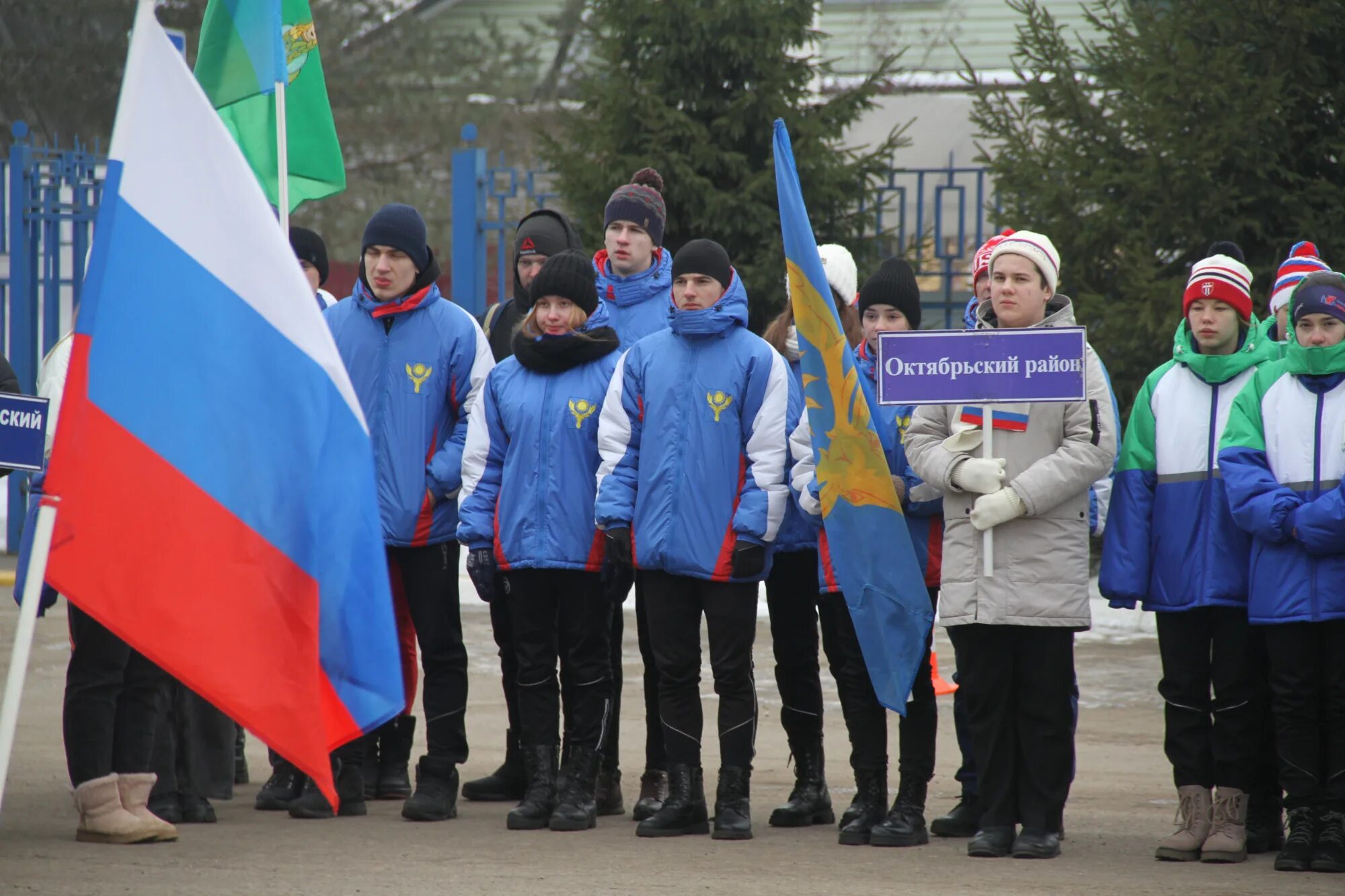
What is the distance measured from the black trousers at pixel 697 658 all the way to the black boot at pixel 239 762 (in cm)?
216

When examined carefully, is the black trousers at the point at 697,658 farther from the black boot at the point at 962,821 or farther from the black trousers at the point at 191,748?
the black trousers at the point at 191,748

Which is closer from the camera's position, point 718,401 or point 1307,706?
point 1307,706

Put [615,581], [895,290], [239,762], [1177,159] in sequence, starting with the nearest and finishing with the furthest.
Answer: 1. [895,290]
2. [615,581]
3. [239,762]
4. [1177,159]

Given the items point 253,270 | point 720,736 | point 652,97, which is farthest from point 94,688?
point 652,97

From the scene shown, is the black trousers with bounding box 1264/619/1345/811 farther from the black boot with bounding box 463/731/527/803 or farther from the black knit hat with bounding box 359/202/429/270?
the black knit hat with bounding box 359/202/429/270

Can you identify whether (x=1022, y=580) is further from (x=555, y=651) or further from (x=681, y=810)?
(x=555, y=651)

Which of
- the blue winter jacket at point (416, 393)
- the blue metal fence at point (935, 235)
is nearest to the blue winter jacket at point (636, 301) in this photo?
the blue winter jacket at point (416, 393)

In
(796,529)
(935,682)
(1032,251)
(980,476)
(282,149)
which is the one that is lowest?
(935,682)

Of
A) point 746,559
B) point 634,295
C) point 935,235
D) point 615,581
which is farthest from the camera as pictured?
point 935,235

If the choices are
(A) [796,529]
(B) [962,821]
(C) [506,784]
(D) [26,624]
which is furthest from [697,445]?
(D) [26,624]

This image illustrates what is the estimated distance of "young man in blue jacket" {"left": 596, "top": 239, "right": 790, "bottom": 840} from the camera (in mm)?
6191

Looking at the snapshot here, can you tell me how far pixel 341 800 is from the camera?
22.0ft

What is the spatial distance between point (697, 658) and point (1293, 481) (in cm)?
209

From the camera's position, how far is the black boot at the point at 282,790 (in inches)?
271
